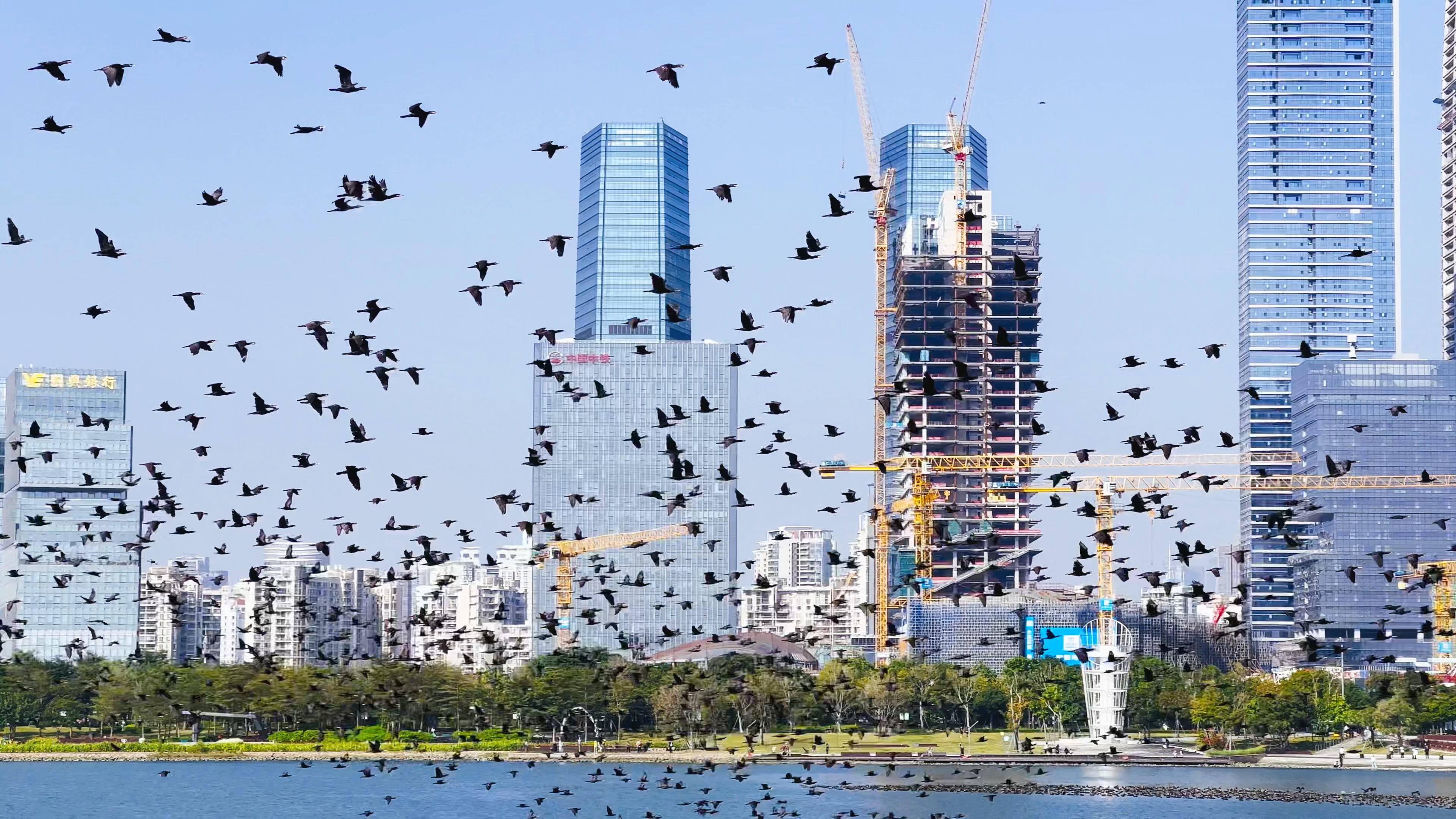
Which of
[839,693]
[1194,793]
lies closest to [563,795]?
[839,693]

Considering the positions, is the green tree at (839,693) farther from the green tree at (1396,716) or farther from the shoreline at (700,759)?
the green tree at (1396,716)

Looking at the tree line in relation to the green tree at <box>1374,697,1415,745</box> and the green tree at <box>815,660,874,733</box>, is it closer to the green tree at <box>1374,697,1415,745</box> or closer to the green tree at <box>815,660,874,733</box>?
the green tree at <box>1374,697,1415,745</box>

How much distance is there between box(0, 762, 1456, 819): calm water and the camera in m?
122

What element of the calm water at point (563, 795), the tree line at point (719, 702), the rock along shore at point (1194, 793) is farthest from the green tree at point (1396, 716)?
the rock along shore at point (1194, 793)

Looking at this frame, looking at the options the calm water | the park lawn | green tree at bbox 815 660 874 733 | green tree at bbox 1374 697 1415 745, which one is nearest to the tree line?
green tree at bbox 1374 697 1415 745

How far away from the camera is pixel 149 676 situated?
18150cm

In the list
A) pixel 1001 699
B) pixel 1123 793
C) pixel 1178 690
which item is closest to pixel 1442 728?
pixel 1178 690

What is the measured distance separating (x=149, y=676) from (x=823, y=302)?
143634 millimetres

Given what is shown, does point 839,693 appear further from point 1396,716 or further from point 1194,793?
point 1194,793

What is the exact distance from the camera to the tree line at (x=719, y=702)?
165m

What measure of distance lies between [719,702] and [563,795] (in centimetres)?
3251

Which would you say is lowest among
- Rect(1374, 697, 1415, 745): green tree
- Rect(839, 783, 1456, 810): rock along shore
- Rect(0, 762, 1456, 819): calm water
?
Rect(0, 762, 1456, 819): calm water

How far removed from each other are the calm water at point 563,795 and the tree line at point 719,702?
840 centimetres

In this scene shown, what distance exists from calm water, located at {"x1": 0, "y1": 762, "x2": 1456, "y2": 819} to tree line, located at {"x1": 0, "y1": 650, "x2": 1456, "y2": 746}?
840 centimetres
